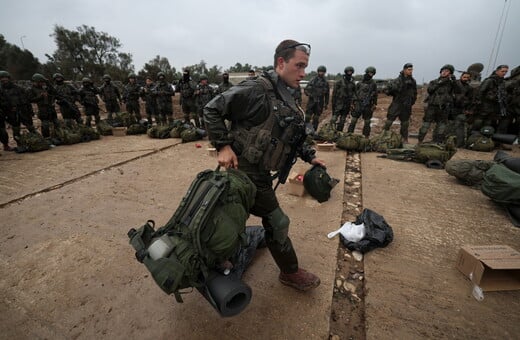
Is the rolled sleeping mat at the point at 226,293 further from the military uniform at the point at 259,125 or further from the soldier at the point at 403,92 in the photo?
the soldier at the point at 403,92

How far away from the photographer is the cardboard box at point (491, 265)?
1.75 m

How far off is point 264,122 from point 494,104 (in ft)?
23.5

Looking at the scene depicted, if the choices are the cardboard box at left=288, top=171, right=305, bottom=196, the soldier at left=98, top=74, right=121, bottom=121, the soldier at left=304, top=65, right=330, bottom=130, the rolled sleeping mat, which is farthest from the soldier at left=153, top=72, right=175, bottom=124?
the rolled sleeping mat

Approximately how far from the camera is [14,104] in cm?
584

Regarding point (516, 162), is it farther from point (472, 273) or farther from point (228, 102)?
point (228, 102)

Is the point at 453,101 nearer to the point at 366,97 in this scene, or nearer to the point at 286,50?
the point at 366,97

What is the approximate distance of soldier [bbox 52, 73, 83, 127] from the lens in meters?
6.92

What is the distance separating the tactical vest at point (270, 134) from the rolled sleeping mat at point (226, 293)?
27.7 inches

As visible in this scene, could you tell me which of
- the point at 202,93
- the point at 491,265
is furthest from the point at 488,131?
the point at 202,93

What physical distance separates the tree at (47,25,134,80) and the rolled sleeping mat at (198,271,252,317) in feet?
105

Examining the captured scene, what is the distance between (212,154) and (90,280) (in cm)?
359

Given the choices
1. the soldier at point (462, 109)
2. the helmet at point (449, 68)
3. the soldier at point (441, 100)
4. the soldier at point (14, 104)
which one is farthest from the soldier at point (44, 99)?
the soldier at point (462, 109)

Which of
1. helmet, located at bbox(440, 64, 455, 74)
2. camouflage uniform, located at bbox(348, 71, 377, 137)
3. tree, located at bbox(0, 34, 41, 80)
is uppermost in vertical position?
tree, located at bbox(0, 34, 41, 80)

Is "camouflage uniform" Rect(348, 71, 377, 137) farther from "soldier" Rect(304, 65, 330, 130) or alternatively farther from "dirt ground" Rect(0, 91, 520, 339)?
"dirt ground" Rect(0, 91, 520, 339)
